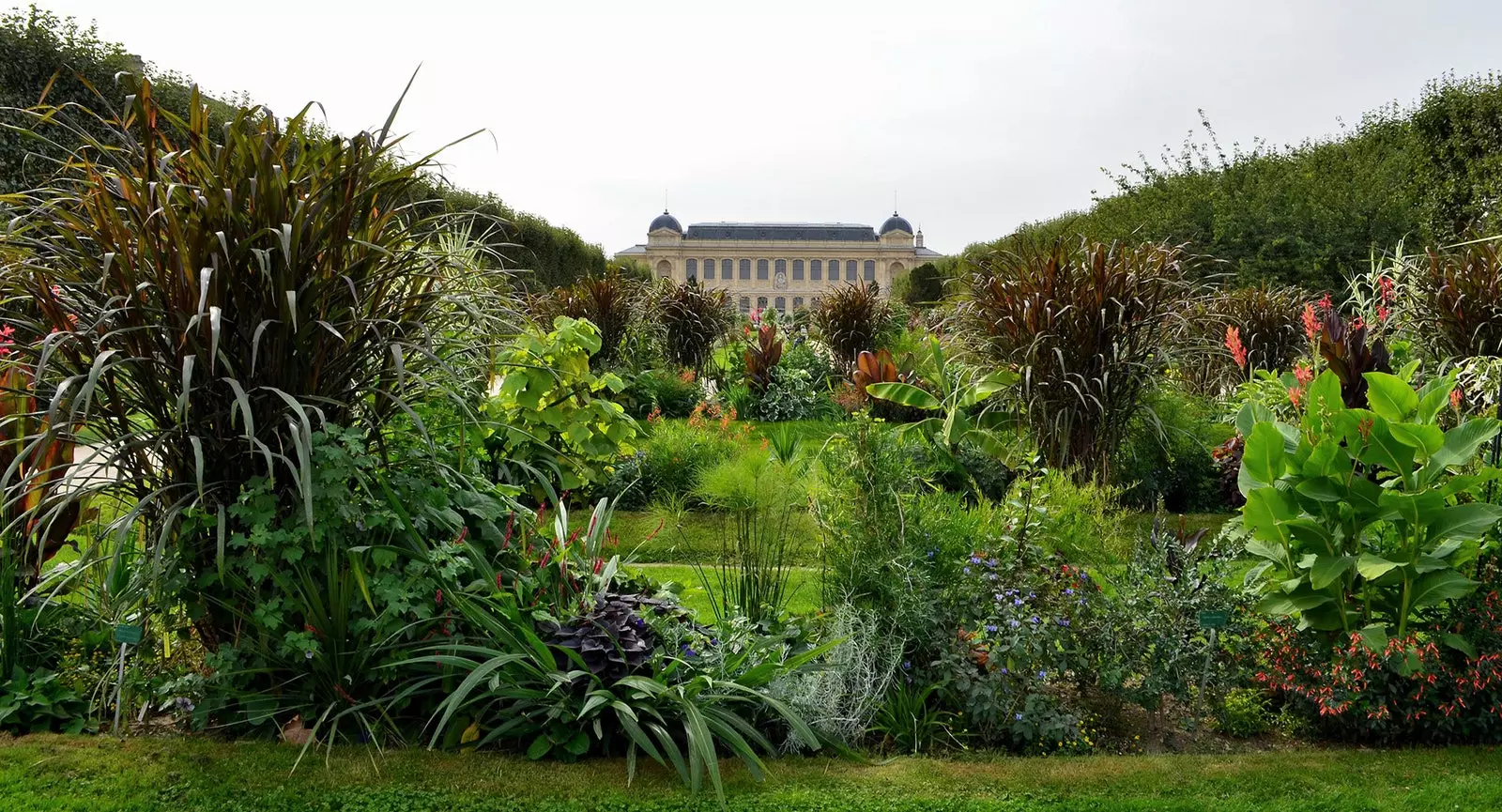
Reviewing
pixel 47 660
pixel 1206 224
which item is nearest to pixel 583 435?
pixel 47 660

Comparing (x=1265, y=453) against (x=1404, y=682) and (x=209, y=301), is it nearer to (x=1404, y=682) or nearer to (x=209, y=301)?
(x=1404, y=682)

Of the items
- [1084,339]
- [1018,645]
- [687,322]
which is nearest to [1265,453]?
[1018,645]

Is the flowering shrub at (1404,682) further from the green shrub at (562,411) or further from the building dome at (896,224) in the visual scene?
the building dome at (896,224)

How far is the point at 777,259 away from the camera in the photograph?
8244cm

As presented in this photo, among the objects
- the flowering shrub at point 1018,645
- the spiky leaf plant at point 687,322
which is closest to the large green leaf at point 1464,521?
the flowering shrub at point 1018,645

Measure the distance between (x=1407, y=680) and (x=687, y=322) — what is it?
1084 centimetres

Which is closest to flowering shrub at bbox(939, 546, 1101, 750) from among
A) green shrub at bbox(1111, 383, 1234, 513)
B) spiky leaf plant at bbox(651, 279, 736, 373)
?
green shrub at bbox(1111, 383, 1234, 513)

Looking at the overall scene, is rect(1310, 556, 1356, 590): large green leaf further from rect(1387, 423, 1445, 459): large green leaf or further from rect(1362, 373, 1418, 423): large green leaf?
rect(1362, 373, 1418, 423): large green leaf

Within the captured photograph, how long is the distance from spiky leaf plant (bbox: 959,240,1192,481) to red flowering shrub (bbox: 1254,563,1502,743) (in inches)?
96.0

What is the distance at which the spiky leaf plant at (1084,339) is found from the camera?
5797mm

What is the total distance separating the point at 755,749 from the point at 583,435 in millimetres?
2869

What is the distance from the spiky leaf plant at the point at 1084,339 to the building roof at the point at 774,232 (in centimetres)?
8212

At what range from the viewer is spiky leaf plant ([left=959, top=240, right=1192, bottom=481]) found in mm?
5797

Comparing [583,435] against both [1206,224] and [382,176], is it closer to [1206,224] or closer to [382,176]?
[382,176]
